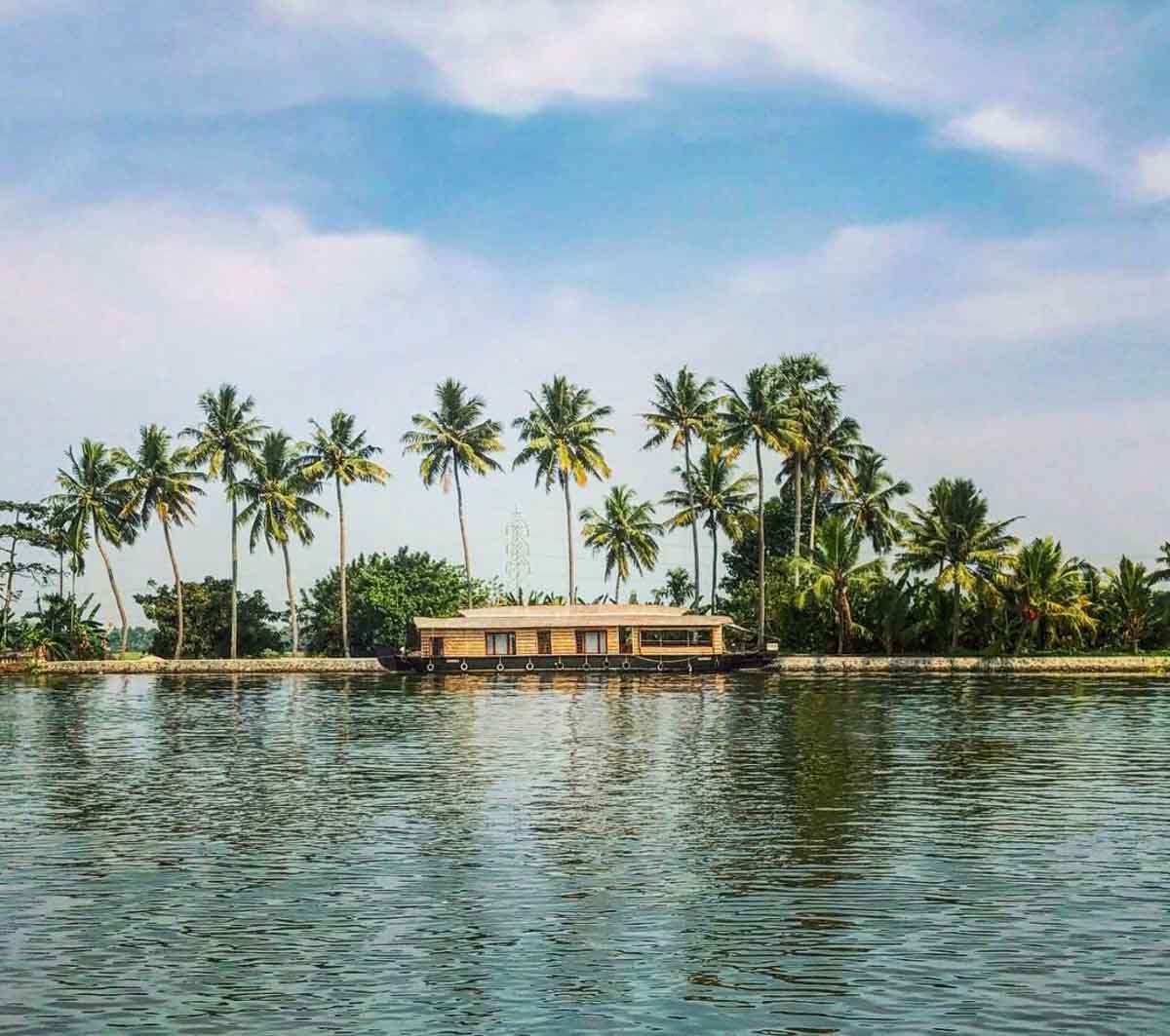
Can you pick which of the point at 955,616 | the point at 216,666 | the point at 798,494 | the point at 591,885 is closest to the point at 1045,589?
the point at 955,616

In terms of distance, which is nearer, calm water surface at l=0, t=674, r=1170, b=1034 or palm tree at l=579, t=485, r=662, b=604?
calm water surface at l=0, t=674, r=1170, b=1034

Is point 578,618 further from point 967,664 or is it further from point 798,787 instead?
point 798,787

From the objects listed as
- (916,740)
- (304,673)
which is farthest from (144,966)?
(304,673)

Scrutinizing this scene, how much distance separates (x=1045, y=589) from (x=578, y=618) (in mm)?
25227

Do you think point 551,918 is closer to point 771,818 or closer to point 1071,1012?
point 1071,1012

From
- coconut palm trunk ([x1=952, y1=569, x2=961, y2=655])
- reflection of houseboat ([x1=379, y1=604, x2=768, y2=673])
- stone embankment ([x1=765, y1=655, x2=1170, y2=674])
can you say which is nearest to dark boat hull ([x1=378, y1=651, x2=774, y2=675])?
reflection of houseboat ([x1=379, y1=604, x2=768, y2=673])

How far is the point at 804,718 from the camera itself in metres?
45.0

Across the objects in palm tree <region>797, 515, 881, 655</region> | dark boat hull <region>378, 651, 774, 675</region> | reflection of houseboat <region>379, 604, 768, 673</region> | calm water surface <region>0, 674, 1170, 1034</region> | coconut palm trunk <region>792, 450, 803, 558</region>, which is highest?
coconut palm trunk <region>792, 450, 803, 558</region>

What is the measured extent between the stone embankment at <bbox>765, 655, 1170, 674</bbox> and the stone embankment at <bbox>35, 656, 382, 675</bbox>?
2602cm

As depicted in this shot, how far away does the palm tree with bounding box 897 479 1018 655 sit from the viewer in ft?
249

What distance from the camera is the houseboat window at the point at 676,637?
79438 millimetres

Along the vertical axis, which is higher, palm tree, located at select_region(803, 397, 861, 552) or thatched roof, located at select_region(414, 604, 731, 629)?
palm tree, located at select_region(803, 397, 861, 552)

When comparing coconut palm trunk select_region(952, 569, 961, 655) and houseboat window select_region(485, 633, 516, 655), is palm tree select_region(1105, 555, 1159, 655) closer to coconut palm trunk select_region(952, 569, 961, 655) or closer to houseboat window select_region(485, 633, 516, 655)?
coconut palm trunk select_region(952, 569, 961, 655)

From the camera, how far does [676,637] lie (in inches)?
3140
